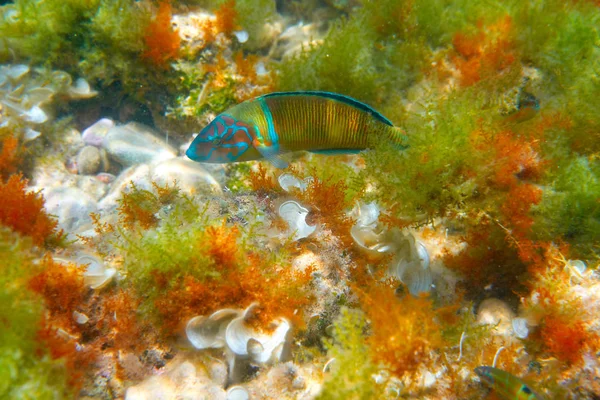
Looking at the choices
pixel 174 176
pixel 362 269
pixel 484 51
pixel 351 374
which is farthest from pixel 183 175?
→ pixel 484 51

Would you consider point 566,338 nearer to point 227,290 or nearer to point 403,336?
point 403,336

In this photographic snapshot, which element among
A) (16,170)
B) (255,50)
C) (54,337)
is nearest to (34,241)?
(54,337)

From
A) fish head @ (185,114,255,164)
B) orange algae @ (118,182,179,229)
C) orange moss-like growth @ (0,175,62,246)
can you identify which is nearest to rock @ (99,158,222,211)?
orange algae @ (118,182,179,229)

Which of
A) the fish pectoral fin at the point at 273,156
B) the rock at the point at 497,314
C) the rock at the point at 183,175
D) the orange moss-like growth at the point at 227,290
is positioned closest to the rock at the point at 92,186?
the rock at the point at 183,175

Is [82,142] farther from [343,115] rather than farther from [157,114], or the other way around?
[343,115]

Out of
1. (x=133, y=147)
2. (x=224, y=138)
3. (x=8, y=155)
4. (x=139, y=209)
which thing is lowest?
(x=133, y=147)
